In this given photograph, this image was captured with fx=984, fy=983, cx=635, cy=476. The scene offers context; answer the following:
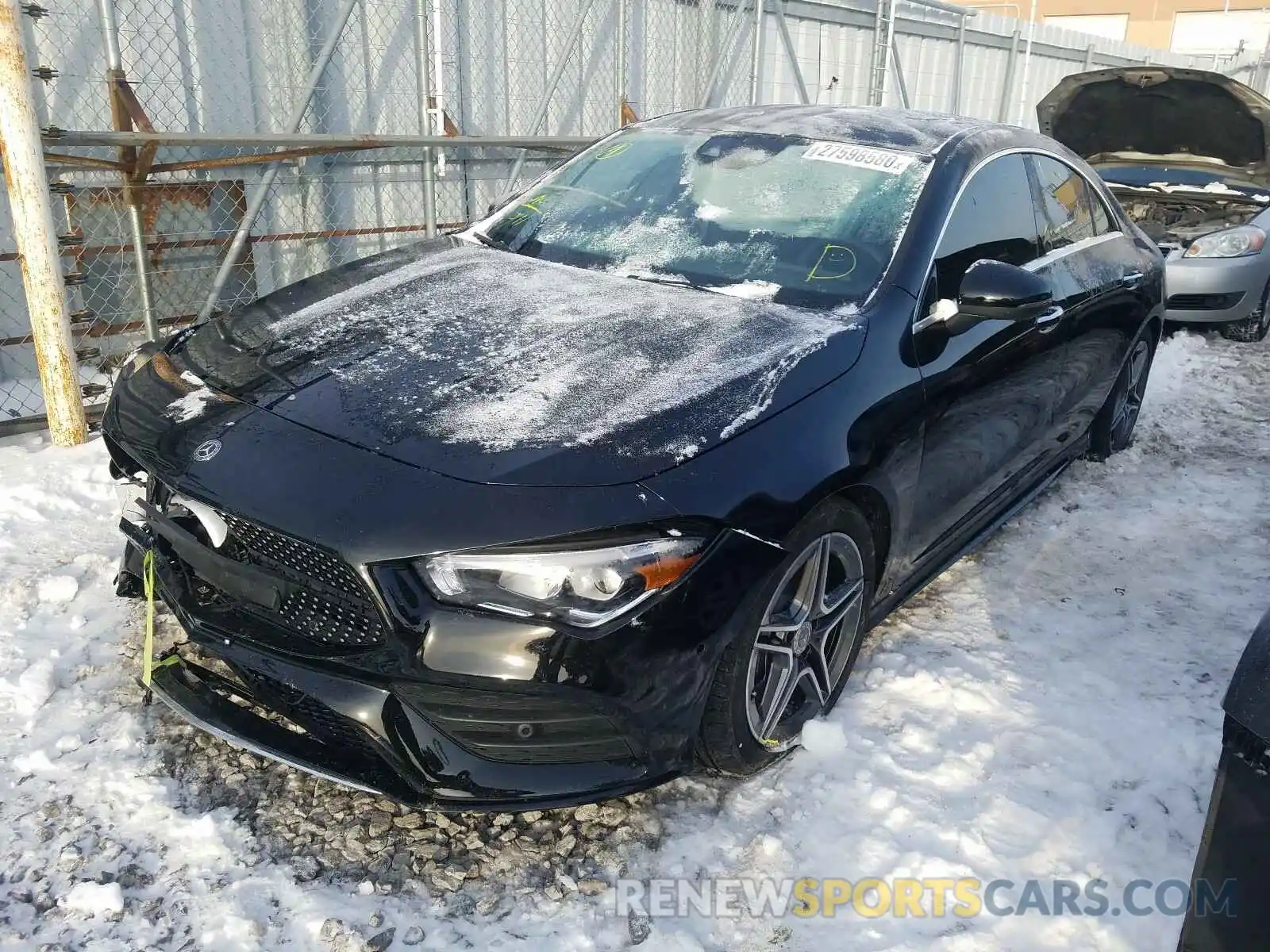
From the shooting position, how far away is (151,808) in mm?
2396

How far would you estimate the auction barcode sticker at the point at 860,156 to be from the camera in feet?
10.8

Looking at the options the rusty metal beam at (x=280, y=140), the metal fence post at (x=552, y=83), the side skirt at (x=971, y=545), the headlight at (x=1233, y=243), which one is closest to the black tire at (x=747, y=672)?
the side skirt at (x=971, y=545)

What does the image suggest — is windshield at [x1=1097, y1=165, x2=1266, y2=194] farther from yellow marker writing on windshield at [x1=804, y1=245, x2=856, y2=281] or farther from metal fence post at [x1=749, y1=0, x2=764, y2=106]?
yellow marker writing on windshield at [x1=804, y1=245, x2=856, y2=281]

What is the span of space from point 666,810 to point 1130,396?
3.76 metres

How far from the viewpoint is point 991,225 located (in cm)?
340

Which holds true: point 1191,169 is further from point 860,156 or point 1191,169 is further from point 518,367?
point 518,367

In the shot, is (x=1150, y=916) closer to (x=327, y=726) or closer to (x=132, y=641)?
(x=327, y=726)

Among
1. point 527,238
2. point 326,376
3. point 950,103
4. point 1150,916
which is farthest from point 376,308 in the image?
point 950,103

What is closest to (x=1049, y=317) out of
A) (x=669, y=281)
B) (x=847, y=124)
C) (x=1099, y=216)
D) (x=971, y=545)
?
(x=971, y=545)

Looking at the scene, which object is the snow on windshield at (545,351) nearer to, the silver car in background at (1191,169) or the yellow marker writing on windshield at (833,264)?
the yellow marker writing on windshield at (833,264)

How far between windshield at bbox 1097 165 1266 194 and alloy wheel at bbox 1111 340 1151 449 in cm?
311

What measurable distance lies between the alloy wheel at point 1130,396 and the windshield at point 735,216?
2246 millimetres

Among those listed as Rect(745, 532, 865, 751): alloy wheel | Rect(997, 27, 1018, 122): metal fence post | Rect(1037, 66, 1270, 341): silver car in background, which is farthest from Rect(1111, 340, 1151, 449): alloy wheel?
Rect(997, 27, 1018, 122): metal fence post

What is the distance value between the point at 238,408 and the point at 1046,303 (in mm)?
2311
